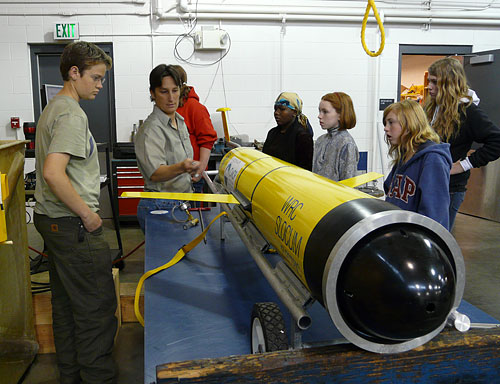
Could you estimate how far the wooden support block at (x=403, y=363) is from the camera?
856mm

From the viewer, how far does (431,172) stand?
62.7 inches

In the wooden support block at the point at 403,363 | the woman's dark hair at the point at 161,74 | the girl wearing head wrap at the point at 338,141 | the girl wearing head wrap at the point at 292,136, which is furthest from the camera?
the girl wearing head wrap at the point at 292,136

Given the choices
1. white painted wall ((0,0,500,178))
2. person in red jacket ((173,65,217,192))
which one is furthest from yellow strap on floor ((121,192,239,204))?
white painted wall ((0,0,500,178))

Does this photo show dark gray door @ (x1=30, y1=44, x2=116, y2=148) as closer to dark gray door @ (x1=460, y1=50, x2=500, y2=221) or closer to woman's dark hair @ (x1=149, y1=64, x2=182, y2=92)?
woman's dark hair @ (x1=149, y1=64, x2=182, y2=92)

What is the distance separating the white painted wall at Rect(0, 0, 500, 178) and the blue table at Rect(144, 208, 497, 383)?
3.25 metres

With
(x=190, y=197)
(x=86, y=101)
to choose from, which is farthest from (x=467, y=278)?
(x=86, y=101)

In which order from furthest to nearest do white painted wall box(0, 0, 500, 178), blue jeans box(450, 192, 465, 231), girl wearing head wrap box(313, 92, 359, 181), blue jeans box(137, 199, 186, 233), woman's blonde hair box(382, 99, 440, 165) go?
white painted wall box(0, 0, 500, 178), girl wearing head wrap box(313, 92, 359, 181), blue jeans box(137, 199, 186, 233), blue jeans box(450, 192, 465, 231), woman's blonde hair box(382, 99, 440, 165)

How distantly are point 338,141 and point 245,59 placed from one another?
3.06 m

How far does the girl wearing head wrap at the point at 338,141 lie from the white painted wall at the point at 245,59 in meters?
2.82

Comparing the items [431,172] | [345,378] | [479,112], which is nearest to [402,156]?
[431,172]

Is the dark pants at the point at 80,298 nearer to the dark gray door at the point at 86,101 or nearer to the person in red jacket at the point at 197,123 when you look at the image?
the person in red jacket at the point at 197,123

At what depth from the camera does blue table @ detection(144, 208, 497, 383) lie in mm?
1301

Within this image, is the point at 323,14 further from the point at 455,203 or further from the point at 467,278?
the point at 455,203

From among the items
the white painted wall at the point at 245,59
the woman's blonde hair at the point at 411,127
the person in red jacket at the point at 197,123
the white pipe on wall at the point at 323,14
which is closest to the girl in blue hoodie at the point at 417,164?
the woman's blonde hair at the point at 411,127
